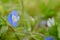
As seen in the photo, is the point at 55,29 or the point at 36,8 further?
the point at 36,8

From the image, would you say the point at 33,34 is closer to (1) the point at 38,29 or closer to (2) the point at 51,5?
(1) the point at 38,29

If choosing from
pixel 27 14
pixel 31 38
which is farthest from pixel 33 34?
pixel 27 14

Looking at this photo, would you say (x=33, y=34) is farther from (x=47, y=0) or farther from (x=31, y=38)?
(x=47, y=0)

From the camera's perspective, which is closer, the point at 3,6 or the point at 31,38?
the point at 31,38

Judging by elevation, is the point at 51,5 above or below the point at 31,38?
above

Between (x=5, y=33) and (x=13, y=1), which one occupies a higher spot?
(x=13, y=1)

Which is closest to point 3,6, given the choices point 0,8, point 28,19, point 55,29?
point 0,8
